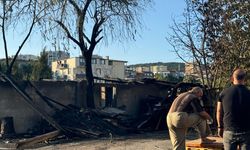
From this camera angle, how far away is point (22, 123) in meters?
15.3

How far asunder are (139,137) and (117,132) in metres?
0.97

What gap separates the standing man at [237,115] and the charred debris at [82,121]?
7609mm

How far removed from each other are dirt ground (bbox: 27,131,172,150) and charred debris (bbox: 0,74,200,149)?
1.99 ft

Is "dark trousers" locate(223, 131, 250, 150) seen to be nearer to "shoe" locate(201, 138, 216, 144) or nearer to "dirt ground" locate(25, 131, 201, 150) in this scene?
"shoe" locate(201, 138, 216, 144)

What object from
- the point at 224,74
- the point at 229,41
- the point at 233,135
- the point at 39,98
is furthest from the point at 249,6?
the point at 39,98

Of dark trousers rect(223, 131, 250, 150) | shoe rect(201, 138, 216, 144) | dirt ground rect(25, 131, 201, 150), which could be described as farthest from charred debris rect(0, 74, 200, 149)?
dark trousers rect(223, 131, 250, 150)

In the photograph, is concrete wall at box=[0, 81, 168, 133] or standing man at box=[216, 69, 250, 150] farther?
concrete wall at box=[0, 81, 168, 133]

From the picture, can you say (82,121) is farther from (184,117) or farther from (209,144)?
(209,144)

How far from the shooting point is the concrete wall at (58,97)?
15086mm

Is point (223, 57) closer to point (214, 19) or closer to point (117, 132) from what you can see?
point (214, 19)

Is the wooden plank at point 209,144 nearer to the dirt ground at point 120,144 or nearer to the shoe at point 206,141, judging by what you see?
the shoe at point 206,141

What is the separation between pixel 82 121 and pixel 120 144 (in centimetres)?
261

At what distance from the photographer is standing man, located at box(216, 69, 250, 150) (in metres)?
6.08

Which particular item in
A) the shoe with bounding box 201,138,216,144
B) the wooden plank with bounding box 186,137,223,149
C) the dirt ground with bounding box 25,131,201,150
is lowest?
Result: the dirt ground with bounding box 25,131,201,150
